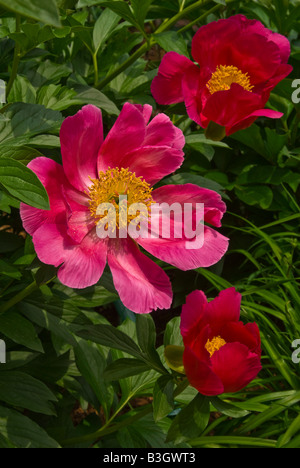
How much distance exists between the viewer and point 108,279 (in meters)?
0.77

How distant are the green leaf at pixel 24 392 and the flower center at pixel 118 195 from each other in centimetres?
29

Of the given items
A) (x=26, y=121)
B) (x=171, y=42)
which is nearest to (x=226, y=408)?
(x=26, y=121)

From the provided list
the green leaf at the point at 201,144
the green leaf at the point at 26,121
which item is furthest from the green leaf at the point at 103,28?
the green leaf at the point at 26,121

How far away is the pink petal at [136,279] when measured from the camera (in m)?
0.52

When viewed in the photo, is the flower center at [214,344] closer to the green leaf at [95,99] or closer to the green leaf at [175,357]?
the green leaf at [175,357]

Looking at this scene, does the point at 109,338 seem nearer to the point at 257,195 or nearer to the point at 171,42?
the point at 171,42

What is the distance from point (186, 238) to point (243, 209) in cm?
93

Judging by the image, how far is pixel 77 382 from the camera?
36.8 inches

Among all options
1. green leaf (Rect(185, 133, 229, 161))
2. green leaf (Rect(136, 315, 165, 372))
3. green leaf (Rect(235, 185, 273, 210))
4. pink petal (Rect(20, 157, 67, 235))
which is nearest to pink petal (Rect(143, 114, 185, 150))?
pink petal (Rect(20, 157, 67, 235))

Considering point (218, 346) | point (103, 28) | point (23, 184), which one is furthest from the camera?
point (103, 28)

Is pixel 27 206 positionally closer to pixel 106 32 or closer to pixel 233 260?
pixel 106 32

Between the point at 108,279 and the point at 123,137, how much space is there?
25 cm

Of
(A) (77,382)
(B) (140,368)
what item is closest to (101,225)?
(B) (140,368)

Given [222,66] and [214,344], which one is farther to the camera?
[222,66]
